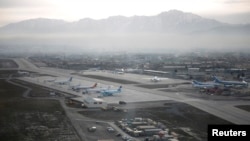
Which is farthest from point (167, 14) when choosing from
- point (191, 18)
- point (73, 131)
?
point (73, 131)

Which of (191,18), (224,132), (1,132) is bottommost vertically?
(1,132)

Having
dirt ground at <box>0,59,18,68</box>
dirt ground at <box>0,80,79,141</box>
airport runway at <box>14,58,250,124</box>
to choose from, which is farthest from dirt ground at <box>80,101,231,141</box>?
dirt ground at <box>0,59,18,68</box>

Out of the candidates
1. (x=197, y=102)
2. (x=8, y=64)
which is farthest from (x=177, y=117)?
(x=8, y=64)

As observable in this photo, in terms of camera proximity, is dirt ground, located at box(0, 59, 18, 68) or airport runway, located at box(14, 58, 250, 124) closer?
airport runway, located at box(14, 58, 250, 124)

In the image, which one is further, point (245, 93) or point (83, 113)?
point (245, 93)

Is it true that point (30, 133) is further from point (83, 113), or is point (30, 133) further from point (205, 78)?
point (205, 78)

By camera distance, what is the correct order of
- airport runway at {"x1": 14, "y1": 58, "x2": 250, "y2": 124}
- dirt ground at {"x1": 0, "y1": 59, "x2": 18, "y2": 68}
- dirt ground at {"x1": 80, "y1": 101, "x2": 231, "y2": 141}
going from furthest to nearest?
1. dirt ground at {"x1": 0, "y1": 59, "x2": 18, "y2": 68}
2. airport runway at {"x1": 14, "y1": 58, "x2": 250, "y2": 124}
3. dirt ground at {"x1": 80, "y1": 101, "x2": 231, "y2": 141}

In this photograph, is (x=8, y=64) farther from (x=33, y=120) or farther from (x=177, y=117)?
(x=177, y=117)

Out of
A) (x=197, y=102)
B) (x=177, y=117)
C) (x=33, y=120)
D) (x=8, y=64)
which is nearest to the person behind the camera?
(x=33, y=120)

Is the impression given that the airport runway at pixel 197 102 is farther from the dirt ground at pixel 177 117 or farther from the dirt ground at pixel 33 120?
the dirt ground at pixel 33 120

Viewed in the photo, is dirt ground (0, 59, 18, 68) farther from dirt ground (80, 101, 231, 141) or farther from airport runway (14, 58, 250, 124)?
dirt ground (80, 101, 231, 141)

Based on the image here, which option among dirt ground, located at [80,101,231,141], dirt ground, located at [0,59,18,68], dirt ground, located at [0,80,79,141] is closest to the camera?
dirt ground, located at [0,80,79,141]
